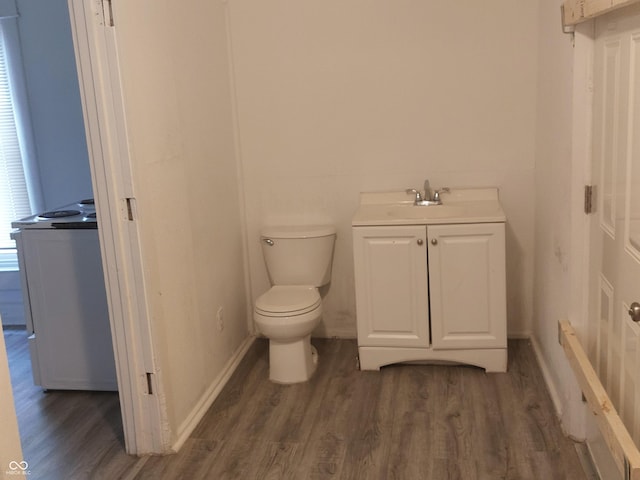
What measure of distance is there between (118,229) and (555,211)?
1.85 m

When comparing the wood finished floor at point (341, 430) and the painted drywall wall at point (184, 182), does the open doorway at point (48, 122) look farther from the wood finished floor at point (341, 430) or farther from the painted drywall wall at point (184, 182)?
the painted drywall wall at point (184, 182)

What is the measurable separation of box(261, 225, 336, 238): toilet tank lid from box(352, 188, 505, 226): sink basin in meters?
0.23

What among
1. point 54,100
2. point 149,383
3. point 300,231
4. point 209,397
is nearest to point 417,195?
point 300,231

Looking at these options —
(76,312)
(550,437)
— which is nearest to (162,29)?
(76,312)

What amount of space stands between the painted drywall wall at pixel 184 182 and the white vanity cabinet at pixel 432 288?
739 mm

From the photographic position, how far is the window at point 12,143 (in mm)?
4473

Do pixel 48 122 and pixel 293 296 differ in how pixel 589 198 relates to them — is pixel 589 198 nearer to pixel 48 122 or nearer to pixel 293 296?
pixel 293 296

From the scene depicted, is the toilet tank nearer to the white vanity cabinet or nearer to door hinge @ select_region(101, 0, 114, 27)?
the white vanity cabinet

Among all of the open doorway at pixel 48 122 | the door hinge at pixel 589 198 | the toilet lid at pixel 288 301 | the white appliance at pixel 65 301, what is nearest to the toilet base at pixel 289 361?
the toilet lid at pixel 288 301

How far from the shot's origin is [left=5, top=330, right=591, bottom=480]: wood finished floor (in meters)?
2.76

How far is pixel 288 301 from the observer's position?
3.55m

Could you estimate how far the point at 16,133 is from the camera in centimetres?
466

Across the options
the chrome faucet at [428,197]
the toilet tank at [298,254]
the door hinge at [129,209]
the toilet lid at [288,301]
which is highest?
the door hinge at [129,209]

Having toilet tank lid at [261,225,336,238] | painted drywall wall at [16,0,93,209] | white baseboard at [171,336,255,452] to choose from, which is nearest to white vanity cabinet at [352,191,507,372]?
toilet tank lid at [261,225,336,238]
